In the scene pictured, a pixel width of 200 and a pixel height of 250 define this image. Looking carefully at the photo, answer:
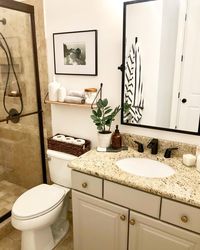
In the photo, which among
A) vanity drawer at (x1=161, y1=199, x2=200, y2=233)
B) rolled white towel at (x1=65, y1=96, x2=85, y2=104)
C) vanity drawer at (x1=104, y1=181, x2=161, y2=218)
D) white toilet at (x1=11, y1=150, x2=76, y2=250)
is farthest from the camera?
rolled white towel at (x1=65, y1=96, x2=85, y2=104)

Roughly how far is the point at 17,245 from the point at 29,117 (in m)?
1.18

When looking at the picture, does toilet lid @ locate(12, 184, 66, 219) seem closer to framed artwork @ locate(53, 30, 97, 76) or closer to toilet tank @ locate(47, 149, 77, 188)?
toilet tank @ locate(47, 149, 77, 188)

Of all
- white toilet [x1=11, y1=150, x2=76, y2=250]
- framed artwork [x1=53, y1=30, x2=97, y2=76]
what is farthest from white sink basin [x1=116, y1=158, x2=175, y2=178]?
framed artwork [x1=53, y1=30, x2=97, y2=76]

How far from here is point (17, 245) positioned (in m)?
1.90

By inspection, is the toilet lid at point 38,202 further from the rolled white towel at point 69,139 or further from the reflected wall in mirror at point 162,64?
the reflected wall in mirror at point 162,64

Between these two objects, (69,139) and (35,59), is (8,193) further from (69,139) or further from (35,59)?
(35,59)

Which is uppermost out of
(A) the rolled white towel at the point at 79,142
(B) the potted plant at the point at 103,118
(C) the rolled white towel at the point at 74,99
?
(C) the rolled white towel at the point at 74,99

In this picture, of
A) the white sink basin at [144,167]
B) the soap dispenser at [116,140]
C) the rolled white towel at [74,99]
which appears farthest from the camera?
the rolled white towel at [74,99]

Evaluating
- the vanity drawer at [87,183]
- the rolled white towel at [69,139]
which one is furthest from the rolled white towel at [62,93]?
the vanity drawer at [87,183]

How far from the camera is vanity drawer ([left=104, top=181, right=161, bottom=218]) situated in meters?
1.19

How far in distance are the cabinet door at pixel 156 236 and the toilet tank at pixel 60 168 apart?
2.54ft

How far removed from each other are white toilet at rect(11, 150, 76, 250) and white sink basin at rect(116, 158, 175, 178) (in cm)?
54

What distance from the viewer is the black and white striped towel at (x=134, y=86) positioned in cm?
158

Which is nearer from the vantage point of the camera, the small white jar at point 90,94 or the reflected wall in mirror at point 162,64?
the reflected wall in mirror at point 162,64
